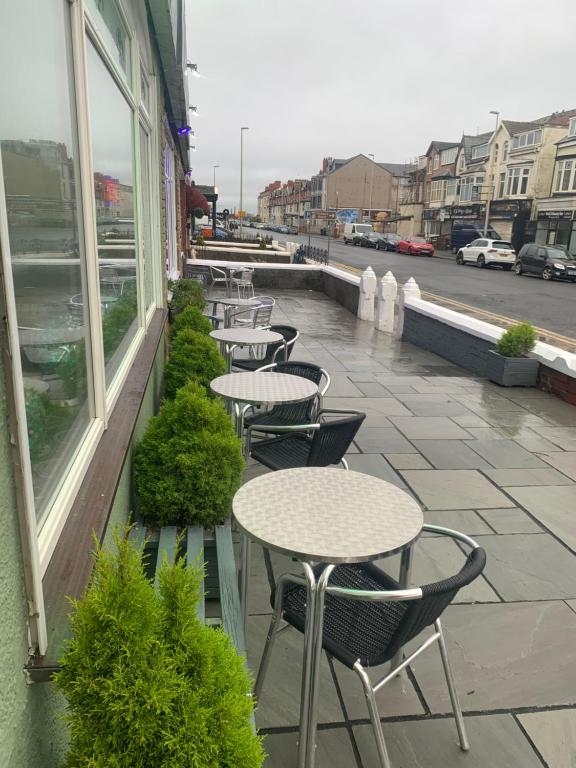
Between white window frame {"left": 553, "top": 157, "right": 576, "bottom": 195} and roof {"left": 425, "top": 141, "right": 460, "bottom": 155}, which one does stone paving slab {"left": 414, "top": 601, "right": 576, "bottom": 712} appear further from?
roof {"left": 425, "top": 141, "right": 460, "bottom": 155}

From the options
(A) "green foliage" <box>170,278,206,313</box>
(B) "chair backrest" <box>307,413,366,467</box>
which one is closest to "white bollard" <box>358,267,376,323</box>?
(A) "green foliage" <box>170,278,206,313</box>

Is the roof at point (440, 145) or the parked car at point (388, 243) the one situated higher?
the roof at point (440, 145)

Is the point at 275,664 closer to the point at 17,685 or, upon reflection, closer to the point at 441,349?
the point at 17,685

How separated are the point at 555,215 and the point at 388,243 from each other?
37.6ft

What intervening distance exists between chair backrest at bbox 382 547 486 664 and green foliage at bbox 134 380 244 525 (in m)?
1.28

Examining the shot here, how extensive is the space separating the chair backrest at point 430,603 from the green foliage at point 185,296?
5803 mm

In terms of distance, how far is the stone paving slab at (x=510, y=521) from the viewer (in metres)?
3.88

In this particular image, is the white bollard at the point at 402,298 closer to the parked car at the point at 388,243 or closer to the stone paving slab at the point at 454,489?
the stone paving slab at the point at 454,489

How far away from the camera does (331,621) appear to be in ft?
7.13

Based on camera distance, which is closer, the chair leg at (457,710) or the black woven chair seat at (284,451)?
the chair leg at (457,710)

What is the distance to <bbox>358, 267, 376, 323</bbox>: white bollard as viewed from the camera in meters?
12.8

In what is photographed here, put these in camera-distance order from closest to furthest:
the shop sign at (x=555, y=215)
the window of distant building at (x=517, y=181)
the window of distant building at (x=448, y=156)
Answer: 1. the shop sign at (x=555, y=215)
2. the window of distant building at (x=517, y=181)
3. the window of distant building at (x=448, y=156)

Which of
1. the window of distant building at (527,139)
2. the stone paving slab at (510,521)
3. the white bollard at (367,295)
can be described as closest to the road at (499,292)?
the white bollard at (367,295)

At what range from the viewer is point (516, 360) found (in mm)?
7398
